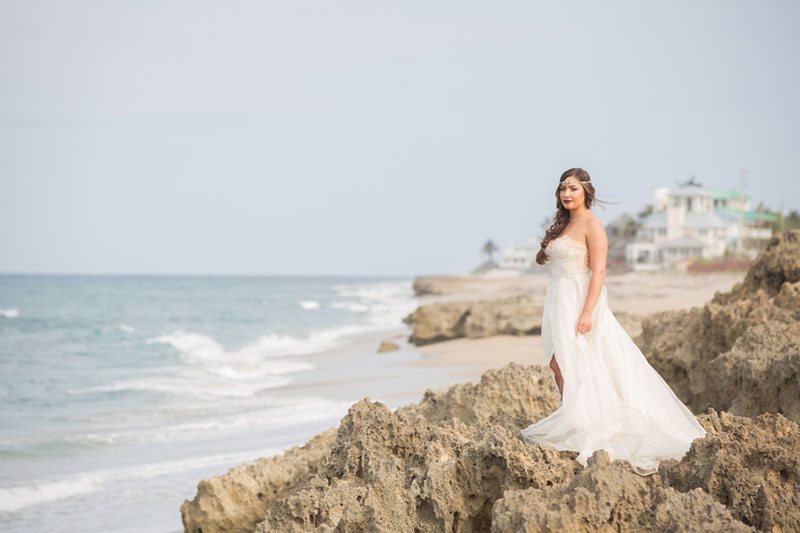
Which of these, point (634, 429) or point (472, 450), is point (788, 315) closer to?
point (634, 429)

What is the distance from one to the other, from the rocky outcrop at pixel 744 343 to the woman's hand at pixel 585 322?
149 cm

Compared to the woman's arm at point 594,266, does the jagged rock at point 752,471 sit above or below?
below

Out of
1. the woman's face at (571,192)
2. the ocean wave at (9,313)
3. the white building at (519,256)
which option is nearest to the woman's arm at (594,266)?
the woman's face at (571,192)

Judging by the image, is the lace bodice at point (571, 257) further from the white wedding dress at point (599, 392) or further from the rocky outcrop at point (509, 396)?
the rocky outcrop at point (509, 396)

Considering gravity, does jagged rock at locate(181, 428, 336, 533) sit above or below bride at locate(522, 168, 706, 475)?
below

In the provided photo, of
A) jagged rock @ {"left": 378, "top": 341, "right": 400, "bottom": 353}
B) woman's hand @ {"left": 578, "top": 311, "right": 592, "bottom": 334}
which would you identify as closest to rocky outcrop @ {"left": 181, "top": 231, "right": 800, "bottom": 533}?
woman's hand @ {"left": 578, "top": 311, "right": 592, "bottom": 334}

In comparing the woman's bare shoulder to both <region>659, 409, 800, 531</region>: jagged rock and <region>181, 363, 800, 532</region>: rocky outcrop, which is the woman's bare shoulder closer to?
<region>181, 363, 800, 532</region>: rocky outcrop

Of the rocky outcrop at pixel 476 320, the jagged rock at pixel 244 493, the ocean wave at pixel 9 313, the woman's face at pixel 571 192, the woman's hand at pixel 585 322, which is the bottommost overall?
the ocean wave at pixel 9 313

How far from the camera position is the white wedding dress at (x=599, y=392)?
5184mm

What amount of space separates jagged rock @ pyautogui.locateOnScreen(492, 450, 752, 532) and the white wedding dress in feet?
2.70

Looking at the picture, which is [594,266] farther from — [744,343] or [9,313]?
[9,313]

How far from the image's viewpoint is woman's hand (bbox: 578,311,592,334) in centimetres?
573

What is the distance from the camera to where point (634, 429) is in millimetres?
5309

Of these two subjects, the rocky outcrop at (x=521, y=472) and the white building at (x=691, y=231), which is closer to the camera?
the rocky outcrop at (x=521, y=472)
